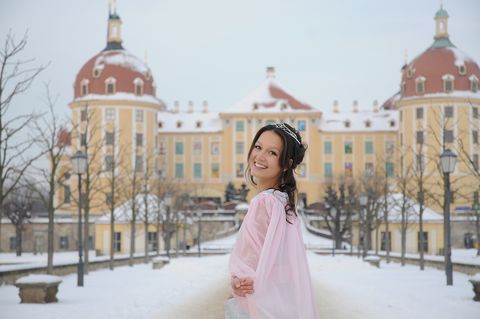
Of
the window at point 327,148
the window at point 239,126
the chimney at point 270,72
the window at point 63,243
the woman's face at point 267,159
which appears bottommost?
the window at point 63,243

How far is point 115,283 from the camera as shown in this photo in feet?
61.6

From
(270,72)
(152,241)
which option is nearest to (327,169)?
(270,72)

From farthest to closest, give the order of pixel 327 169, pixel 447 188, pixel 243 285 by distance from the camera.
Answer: pixel 327 169
pixel 447 188
pixel 243 285

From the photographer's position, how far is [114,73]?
75.2 metres

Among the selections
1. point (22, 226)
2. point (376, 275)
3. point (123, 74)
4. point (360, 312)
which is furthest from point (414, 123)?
point (360, 312)

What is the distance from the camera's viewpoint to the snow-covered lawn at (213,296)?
11805 millimetres

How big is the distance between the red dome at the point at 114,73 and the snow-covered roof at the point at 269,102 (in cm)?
A: 1159

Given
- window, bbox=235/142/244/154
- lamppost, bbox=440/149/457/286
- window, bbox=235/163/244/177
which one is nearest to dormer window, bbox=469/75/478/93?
window, bbox=235/142/244/154

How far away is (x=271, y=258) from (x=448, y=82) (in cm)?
7009

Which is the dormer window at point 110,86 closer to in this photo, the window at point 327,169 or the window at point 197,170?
the window at point 197,170

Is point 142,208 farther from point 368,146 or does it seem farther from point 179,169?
point 368,146

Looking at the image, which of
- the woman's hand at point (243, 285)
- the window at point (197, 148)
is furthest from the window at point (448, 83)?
the woman's hand at point (243, 285)

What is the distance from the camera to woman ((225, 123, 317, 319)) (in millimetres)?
3695

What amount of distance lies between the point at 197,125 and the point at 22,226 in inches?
1407
